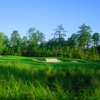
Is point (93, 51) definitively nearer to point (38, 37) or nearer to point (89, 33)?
point (89, 33)

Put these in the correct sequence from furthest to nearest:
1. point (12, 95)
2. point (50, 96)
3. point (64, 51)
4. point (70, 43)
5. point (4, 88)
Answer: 1. point (70, 43)
2. point (64, 51)
3. point (4, 88)
4. point (12, 95)
5. point (50, 96)

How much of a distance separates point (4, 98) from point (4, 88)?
0.53 metres

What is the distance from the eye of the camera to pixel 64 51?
4978 cm

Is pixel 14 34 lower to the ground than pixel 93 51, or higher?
higher

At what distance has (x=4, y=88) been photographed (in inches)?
233

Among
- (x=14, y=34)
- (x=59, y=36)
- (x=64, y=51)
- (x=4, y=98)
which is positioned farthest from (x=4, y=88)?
(x=14, y=34)

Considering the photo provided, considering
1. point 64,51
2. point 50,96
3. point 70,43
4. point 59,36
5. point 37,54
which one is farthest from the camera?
point 59,36

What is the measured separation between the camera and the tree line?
167 ft

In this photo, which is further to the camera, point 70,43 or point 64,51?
point 70,43

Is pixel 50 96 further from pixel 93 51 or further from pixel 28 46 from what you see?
pixel 28 46

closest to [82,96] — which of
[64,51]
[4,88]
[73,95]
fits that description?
[73,95]

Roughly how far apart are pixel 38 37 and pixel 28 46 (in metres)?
8.08

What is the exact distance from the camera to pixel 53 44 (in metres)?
62.4

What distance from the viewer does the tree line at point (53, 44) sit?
50.8m
